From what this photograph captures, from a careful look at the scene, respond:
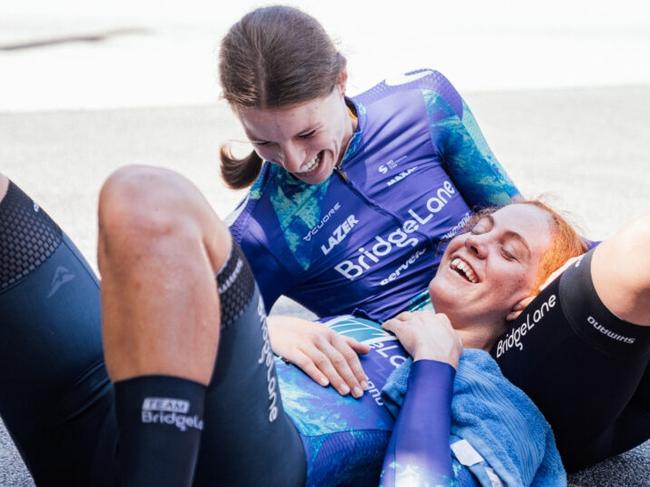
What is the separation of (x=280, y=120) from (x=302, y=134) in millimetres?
69

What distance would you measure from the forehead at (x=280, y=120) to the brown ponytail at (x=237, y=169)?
1.04 ft

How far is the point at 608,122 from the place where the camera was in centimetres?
656

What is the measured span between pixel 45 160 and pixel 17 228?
11.6ft

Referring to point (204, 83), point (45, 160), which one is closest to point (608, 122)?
point (204, 83)

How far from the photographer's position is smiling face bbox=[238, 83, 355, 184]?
210 cm

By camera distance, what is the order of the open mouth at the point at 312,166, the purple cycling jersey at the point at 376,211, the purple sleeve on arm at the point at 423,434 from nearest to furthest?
the purple sleeve on arm at the point at 423,434, the open mouth at the point at 312,166, the purple cycling jersey at the point at 376,211

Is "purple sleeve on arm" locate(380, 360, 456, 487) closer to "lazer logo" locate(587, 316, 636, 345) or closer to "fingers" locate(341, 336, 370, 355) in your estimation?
"fingers" locate(341, 336, 370, 355)

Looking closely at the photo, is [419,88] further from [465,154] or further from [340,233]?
[340,233]

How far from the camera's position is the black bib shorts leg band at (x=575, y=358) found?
1.85 m

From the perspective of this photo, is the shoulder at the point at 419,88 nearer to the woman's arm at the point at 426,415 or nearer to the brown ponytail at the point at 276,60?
the brown ponytail at the point at 276,60

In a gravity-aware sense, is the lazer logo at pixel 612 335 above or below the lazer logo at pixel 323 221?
below

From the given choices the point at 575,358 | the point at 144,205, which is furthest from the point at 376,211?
the point at 144,205

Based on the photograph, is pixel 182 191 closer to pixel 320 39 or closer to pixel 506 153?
pixel 320 39

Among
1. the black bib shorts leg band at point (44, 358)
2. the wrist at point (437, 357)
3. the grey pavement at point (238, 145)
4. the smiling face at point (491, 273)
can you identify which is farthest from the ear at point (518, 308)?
the grey pavement at point (238, 145)
